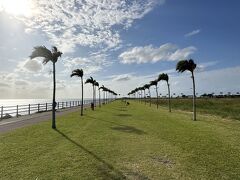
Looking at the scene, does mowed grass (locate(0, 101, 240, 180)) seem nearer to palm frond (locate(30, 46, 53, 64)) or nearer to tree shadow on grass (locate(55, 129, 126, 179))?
tree shadow on grass (locate(55, 129, 126, 179))

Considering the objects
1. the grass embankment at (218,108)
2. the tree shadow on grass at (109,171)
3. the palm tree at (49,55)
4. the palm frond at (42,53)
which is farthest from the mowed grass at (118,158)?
the grass embankment at (218,108)

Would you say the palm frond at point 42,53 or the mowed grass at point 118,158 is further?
the palm frond at point 42,53

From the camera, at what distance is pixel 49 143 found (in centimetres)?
1190

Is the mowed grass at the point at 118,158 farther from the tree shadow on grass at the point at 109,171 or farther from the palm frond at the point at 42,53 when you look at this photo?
the palm frond at the point at 42,53

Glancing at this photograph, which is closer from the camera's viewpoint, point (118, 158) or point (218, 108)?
point (118, 158)

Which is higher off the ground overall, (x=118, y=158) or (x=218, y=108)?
(x=218, y=108)

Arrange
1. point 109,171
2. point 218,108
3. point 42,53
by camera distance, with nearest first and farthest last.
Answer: point 109,171 < point 42,53 < point 218,108

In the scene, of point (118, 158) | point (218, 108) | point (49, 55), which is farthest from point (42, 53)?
point (218, 108)

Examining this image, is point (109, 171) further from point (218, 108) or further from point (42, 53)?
point (218, 108)

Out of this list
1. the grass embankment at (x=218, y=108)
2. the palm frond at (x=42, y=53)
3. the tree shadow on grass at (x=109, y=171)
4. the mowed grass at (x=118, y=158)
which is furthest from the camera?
the grass embankment at (x=218, y=108)

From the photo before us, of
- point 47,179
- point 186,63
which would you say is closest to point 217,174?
point 47,179

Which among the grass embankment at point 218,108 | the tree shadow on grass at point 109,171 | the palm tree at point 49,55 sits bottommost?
the tree shadow on grass at point 109,171

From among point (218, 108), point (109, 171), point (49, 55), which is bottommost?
point (109, 171)

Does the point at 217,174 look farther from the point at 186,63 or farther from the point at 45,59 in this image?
the point at 186,63
